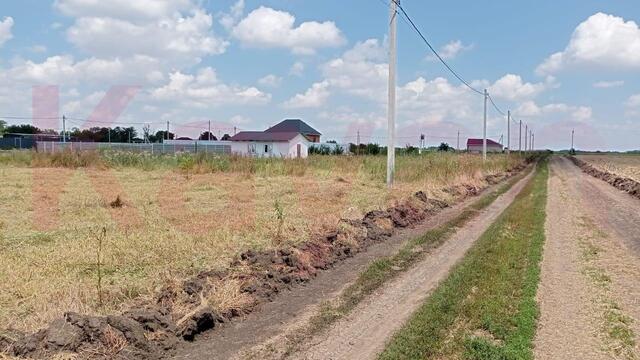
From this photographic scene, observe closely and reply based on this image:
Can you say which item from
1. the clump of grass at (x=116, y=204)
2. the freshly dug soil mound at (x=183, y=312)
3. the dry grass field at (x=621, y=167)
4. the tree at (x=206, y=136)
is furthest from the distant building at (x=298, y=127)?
the freshly dug soil mound at (x=183, y=312)

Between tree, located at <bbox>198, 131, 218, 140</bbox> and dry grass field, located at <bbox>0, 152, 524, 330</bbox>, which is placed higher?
tree, located at <bbox>198, 131, 218, 140</bbox>

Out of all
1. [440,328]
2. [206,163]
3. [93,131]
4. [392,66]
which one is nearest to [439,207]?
[392,66]

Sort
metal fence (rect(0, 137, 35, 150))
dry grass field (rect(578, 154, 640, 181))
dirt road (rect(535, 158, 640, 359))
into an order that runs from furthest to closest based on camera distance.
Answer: metal fence (rect(0, 137, 35, 150))
dry grass field (rect(578, 154, 640, 181))
dirt road (rect(535, 158, 640, 359))

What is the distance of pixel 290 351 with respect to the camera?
478cm

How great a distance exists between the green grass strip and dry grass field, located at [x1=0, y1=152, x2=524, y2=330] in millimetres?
3027

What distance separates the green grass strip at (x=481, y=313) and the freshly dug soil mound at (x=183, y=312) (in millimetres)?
1911

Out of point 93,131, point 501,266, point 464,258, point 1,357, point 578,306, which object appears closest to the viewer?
point 1,357

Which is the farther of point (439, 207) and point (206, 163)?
point (206, 163)

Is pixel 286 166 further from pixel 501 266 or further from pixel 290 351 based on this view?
pixel 290 351

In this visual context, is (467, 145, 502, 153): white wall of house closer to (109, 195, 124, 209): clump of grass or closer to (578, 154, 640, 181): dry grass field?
(578, 154, 640, 181): dry grass field

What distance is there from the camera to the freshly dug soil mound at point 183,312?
430 centimetres

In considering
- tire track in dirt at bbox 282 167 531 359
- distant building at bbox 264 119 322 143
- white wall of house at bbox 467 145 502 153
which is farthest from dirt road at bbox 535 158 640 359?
white wall of house at bbox 467 145 502 153

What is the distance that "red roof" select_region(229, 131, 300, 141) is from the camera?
227ft

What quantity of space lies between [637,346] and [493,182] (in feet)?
84.0
